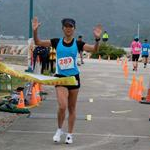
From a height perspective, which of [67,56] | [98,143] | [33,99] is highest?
[67,56]

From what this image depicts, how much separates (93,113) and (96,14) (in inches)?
3844

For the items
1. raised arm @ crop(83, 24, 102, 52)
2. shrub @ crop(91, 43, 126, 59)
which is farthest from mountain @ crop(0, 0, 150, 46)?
raised arm @ crop(83, 24, 102, 52)

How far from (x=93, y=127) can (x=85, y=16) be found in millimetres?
96655

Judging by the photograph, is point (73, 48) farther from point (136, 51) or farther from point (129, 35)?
point (129, 35)

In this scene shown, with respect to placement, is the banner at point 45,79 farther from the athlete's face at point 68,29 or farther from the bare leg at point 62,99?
the athlete's face at point 68,29

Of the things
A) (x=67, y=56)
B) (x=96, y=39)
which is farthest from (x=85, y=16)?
(x=67, y=56)

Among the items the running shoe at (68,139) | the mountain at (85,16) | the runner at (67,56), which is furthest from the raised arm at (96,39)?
the mountain at (85,16)

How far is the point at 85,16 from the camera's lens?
4227 inches

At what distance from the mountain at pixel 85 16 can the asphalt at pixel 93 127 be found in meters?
65.1

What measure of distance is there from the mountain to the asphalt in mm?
65052

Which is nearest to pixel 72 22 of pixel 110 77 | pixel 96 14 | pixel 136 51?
pixel 110 77

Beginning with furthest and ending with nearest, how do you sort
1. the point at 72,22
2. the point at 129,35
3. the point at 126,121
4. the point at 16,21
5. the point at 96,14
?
the point at 96,14
the point at 16,21
the point at 129,35
the point at 126,121
the point at 72,22

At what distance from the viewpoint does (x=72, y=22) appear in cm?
959

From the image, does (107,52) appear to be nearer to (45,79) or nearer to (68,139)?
(45,79)
